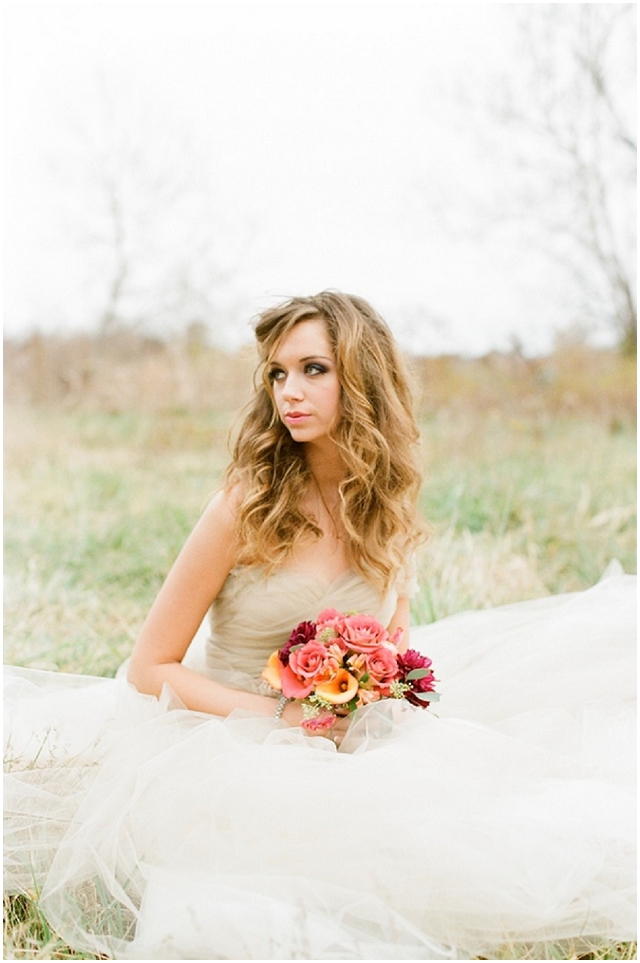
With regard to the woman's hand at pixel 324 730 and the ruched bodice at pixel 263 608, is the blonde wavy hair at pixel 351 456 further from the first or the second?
the woman's hand at pixel 324 730

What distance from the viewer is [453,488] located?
6242mm

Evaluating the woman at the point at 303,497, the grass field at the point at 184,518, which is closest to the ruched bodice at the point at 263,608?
the woman at the point at 303,497

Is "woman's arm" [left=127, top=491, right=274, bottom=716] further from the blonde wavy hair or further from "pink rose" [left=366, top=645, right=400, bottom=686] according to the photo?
"pink rose" [left=366, top=645, right=400, bottom=686]

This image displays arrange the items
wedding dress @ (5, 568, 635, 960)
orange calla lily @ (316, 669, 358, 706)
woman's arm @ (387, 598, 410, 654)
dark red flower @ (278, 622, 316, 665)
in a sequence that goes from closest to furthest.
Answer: wedding dress @ (5, 568, 635, 960) < orange calla lily @ (316, 669, 358, 706) < dark red flower @ (278, 622, 316, 665) < woman's arm @ (387, 598, 410, 654)

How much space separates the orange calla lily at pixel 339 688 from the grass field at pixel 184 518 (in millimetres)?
686

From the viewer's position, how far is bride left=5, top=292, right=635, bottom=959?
79.2 inches

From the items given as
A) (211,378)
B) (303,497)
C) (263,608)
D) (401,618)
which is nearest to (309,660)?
(263,608)

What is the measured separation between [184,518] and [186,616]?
10.8 ft

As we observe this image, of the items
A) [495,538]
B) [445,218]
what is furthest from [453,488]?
[445,218]

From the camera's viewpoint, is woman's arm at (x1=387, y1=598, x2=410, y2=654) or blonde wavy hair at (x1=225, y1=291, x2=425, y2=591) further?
woman's arm at (x1=387, y1=598, x2=410, y2=654)

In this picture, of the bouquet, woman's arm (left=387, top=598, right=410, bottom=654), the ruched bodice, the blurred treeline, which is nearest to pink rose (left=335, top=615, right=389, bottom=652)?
the bouquet

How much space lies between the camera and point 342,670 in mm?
2355

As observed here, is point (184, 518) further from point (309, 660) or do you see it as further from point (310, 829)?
point (310, 829)

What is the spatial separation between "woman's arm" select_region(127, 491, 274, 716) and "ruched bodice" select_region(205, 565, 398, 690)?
12 centimetres
